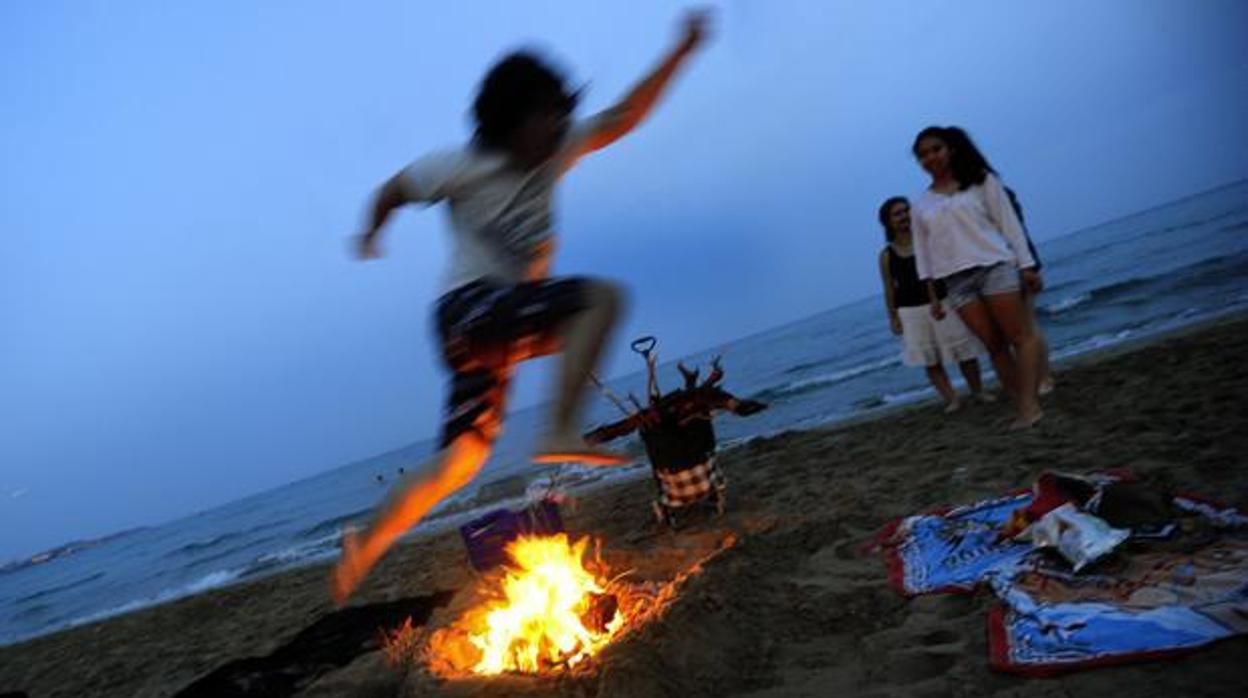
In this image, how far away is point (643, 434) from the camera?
4621 mm

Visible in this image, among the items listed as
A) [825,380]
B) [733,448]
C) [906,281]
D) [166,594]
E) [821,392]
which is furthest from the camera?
[825,380]

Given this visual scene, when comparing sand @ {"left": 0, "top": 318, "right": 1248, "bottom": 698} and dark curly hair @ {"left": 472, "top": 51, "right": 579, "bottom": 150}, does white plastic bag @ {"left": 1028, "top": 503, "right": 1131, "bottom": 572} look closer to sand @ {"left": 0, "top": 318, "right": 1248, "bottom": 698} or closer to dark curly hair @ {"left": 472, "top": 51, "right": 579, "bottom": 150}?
sand @ {"left": 0, "top": 318, "right": 1248, "bottom": 698}

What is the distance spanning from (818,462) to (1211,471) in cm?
329

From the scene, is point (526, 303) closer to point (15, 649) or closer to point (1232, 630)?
point (1232, 630)

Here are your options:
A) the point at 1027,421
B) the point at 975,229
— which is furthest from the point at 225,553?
the point at 975,229

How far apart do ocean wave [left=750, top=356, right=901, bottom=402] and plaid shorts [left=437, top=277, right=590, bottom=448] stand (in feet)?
46.2

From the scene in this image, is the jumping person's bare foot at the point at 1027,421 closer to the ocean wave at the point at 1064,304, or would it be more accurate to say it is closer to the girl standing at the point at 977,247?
the girl standing at the point at 977,247

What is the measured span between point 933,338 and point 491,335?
5.12 metres

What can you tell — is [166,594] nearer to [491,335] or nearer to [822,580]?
[822,580]

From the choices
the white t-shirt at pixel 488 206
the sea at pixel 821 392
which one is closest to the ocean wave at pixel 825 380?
the sea at pixel 821 392

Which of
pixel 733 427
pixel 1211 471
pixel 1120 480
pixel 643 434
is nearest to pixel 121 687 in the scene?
pixel 643 434

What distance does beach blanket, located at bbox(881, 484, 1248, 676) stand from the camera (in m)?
2.00

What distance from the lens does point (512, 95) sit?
2504 mm

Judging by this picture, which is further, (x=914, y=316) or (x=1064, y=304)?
(x=1064, y=304)
